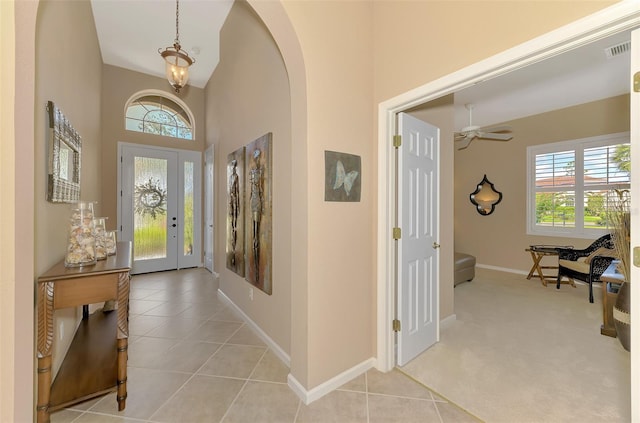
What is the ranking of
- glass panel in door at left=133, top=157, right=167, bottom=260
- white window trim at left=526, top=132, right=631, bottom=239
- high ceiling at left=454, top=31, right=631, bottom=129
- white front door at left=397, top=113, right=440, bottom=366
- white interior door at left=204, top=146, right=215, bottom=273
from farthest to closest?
white interior door at left=204, top=146, right=215, bottom=273 < glass panel in door at left=133, top=157, right=167, bottom=260 < white window trim at left=526, top=132, right=631, bottom=239 < high ceiling at left=454, top=31, right=631, bottom=129 < white front door at left=397, top=113, right=440, bottom=366

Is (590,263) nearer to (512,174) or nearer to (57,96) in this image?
(512,174)

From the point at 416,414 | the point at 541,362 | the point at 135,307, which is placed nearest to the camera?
the point at 416,414

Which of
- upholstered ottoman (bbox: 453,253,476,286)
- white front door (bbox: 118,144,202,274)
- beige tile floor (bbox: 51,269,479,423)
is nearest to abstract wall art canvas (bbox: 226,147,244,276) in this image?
beige tile floor (bbox: 51,269,479,423)

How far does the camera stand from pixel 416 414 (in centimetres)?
173

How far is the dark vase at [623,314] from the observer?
231 centimetres

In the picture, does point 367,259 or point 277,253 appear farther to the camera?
point 277,253

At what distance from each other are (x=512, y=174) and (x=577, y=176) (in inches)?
40.7

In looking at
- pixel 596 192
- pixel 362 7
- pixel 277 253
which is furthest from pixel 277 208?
pixel 596 192

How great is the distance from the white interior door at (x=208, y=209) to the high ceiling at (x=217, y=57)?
172 cm

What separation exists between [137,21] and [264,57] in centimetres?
280

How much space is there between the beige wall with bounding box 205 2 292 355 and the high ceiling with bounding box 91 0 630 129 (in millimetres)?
545

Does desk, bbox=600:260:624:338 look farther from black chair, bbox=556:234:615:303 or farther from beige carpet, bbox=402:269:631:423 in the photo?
black chair, bbox=556:234:615:303

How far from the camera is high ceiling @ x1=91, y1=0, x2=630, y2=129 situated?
353 centimetres

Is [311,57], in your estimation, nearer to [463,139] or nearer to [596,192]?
[463,139]
